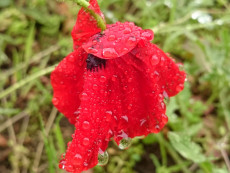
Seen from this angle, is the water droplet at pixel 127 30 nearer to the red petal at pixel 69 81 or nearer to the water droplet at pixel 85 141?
the red petal at pixel 69 81

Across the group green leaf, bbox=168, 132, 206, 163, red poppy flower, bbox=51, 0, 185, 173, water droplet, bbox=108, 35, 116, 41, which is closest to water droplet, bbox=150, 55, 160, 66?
red poppy flower, bbox=51, 0, 185, 173

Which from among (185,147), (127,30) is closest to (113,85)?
(127,30)

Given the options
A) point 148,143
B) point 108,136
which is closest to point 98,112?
point 108,136

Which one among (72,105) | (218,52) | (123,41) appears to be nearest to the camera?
(123,41)

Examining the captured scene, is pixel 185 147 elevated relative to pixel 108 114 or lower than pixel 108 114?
lower

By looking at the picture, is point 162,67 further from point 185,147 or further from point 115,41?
point 185,147

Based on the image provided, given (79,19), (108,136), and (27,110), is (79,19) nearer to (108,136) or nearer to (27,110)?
(108,136)

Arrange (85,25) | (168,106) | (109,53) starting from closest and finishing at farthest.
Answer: (109,53) → (85,25) → (168,106)

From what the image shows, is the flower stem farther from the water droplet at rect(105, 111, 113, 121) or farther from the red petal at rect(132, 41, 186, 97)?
the water droplet at rect(105, 111, 113, 121)
